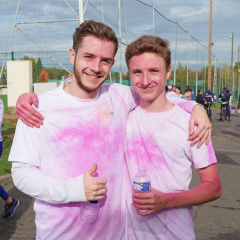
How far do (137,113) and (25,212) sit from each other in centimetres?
344

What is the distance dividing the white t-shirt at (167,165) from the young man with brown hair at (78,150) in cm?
9

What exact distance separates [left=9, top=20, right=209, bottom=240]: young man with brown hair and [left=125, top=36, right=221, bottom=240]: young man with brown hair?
92 mm

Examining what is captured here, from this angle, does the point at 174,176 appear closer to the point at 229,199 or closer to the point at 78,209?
the point at 78,209

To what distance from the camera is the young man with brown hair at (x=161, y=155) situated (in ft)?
6.51

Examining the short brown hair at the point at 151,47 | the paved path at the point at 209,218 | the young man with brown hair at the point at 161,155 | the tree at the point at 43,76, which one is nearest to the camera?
the young man with brown hair at the point at 161,155

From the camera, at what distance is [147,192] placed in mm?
1843

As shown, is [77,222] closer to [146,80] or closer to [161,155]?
[161,155]

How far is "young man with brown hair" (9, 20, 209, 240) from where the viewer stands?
5.85 ft

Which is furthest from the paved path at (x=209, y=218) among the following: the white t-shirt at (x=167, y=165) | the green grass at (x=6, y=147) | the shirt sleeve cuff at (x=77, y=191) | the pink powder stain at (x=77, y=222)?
the shirt sleeve cuff at (x=77, y=191)

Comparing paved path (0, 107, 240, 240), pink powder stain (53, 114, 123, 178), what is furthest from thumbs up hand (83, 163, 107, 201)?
paved path (0, 107, 240, 240)

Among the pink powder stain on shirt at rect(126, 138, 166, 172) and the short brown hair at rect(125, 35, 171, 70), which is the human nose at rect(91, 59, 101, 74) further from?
the pink powder stain on shirt at rect(126, 138, 166, 172)

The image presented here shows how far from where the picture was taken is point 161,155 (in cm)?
207

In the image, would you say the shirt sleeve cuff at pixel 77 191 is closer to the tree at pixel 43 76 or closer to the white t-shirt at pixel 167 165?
the white t-shirt at pixel 167 165

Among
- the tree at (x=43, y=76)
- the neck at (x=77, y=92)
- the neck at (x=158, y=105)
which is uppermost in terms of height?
the tree at (x=43, y=76)
